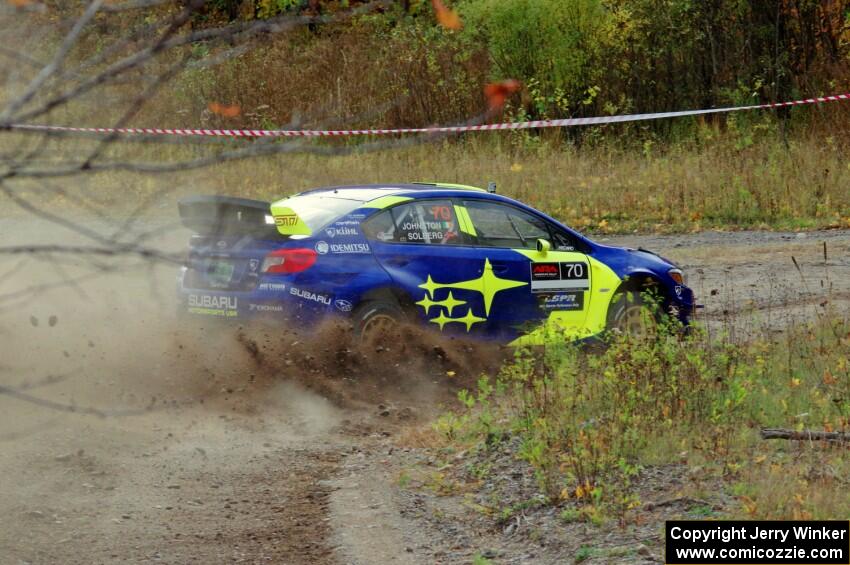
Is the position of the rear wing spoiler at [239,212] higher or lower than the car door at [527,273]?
higher

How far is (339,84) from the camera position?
26.1 m

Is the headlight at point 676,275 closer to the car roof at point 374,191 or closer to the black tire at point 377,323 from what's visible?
the car roof at point 374,191

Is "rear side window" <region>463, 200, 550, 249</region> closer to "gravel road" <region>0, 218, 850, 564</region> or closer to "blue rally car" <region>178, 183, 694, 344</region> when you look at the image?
Answer: "blue rally car" <region>178, 183, 694, 344</region>

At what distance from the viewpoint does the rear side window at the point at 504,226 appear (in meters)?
11.3

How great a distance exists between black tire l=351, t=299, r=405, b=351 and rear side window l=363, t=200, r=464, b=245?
60 cm

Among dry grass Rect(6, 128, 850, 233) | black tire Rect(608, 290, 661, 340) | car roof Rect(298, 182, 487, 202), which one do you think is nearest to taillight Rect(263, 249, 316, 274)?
car roof Rect(298, 182, 487, 202)

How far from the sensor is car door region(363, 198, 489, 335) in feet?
35.6

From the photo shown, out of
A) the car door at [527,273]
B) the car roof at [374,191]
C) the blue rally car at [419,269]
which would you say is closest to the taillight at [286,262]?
the blue rally car at [419,269]

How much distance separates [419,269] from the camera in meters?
10.9

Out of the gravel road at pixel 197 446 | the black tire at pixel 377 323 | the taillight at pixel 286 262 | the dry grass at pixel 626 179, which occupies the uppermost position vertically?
the dry grass at pixel 626 179

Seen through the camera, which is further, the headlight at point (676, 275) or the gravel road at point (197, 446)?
the headlight at point (676, 275)

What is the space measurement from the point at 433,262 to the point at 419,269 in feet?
0.47

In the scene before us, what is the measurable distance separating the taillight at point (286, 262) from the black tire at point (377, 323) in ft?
1.97

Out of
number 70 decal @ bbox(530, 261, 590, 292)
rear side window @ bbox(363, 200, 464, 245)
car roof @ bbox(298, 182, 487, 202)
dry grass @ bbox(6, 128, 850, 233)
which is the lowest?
number 70 decal @ bbox(530, 261, 590, 292)
